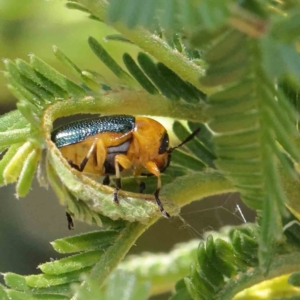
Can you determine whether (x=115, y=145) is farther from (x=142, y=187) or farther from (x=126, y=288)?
(x=126, y=288)

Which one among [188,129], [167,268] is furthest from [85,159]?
[167,268]

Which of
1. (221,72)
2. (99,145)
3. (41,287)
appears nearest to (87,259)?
(41,287)

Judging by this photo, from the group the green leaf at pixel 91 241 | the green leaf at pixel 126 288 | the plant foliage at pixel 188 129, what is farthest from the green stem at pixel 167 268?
the green leaf at pixel 126 288

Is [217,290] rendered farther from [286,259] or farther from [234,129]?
[234,129]

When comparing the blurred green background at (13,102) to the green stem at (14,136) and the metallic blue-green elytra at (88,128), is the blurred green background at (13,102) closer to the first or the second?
the metallic blue-green elytra at (88,128)

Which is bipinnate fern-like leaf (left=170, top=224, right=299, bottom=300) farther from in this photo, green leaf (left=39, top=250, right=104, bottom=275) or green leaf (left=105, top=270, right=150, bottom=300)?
green leaf (left=105, top=270, right=150, bottom=300)
